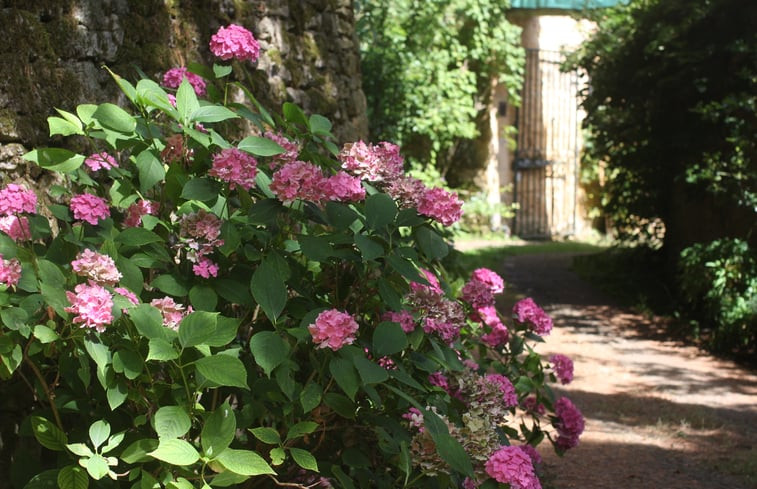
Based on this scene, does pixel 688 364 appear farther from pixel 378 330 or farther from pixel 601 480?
pixel 378 330

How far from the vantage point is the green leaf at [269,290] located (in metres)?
2.26

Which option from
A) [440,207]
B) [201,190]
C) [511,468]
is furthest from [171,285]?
[511,468]

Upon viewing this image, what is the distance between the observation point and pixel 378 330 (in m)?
2.35

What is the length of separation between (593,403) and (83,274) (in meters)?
4.44

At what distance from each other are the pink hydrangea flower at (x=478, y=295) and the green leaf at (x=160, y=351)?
4.83 feet

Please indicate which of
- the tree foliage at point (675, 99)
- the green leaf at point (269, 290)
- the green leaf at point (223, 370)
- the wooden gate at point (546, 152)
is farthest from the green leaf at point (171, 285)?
the wooden gate at point (546, 152)

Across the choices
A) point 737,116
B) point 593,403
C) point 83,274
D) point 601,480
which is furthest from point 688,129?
point 83,274

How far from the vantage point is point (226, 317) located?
241cm

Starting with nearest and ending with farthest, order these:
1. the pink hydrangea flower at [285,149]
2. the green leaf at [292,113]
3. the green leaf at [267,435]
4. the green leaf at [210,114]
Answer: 1. the green leaf at [267,435]
2. the green leaf at [210,114]
3. the pink hydrangea flower at [285,149]
4. the green leaf at [292,113]

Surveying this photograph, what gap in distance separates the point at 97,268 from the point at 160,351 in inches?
9.7

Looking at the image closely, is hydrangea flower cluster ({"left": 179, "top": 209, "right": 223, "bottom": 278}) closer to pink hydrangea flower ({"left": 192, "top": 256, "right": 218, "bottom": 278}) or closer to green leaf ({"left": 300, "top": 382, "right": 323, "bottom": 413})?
pink hydrangea flower ({"left": 192, "top": 256, "right": 218, "bottom": 278})

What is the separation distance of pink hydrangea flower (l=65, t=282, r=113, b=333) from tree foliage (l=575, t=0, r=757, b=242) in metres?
6.88

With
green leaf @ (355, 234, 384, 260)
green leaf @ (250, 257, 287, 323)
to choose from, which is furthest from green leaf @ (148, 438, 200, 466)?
green leaf @ (355, 234, 384, 260)

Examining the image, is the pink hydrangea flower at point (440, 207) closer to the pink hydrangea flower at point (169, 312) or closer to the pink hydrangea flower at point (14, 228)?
the pink hydrangea flower at point (169, 312)
